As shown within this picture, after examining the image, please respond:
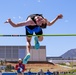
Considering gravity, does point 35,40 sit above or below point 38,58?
below

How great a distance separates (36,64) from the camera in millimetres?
49156

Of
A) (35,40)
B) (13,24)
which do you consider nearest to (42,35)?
(35,40)

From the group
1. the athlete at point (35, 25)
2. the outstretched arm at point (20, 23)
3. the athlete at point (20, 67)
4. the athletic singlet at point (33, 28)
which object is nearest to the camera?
the outstretched arm at point (20, 23)

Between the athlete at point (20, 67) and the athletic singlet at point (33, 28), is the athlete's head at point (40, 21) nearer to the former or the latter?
the athletic singlet at point (33, 28)

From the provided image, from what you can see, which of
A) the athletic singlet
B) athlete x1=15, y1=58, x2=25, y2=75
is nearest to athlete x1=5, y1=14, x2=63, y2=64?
the athletic singlet

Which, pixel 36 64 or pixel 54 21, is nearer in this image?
pixel 54 21

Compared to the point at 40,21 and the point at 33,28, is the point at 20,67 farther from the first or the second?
the point at 40,21

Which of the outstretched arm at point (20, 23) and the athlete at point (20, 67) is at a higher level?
the outstretched arm at point (20, 23)

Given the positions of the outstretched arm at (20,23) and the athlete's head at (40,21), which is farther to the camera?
the athlete's head at (40,21)

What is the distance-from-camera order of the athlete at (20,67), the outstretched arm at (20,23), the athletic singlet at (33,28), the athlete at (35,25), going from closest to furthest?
the outstretched arm at (20,23), the athlete at (35,25), the athletic singlet at (33,28), the athlete at (20,67)

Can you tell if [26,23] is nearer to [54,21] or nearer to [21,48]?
[54,21]

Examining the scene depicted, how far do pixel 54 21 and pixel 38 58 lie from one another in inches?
1733

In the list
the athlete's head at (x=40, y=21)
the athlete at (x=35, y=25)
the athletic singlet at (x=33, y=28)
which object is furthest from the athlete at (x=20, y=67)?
the athlete's head at (x=40, y=21)

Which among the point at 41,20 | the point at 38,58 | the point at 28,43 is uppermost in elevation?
the point at 38,58
